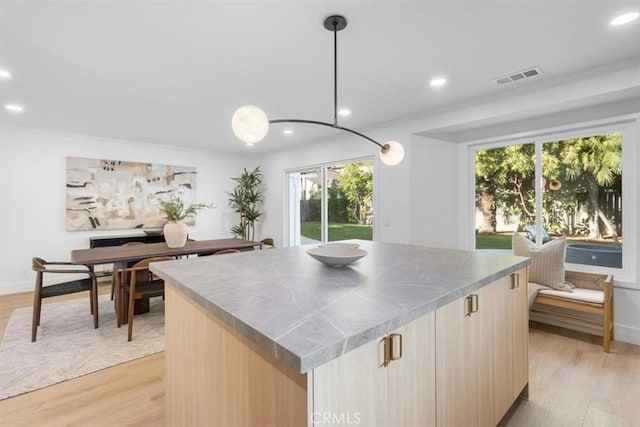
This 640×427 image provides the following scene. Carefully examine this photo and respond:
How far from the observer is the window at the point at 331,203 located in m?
4.71

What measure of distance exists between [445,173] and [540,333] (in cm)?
209

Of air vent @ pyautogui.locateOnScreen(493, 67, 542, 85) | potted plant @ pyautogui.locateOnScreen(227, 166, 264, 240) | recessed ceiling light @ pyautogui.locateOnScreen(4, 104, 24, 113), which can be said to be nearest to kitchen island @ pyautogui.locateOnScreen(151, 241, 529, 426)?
air vent @ pyautogui.locateOnScreen(493, 67, 542, 85)

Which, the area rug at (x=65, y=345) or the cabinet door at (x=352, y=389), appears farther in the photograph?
the area rug at (x=65, y=345)

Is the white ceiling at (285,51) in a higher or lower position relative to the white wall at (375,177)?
higher

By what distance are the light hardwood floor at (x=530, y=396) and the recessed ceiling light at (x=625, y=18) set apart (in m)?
2.40

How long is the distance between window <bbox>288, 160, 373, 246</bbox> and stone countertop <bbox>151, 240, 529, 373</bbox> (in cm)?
265

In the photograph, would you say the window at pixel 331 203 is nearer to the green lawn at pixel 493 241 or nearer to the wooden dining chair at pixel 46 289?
the green lawn at pixel 493 241

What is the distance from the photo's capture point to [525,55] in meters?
2.30

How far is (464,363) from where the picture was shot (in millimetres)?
1349

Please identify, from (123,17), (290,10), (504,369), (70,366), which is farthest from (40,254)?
(504,369)

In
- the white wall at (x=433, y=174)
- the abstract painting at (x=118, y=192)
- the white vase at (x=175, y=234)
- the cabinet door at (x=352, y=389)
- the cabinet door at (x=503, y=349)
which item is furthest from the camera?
the abstract painting at (x=118, y=192)

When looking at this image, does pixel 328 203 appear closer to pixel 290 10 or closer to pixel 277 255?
pixel 277 255

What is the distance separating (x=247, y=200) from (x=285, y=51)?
4.35 meters

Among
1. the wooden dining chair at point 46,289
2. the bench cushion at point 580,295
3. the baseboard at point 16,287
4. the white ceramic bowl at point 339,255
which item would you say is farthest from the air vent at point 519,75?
the baseboard at point 16,287
